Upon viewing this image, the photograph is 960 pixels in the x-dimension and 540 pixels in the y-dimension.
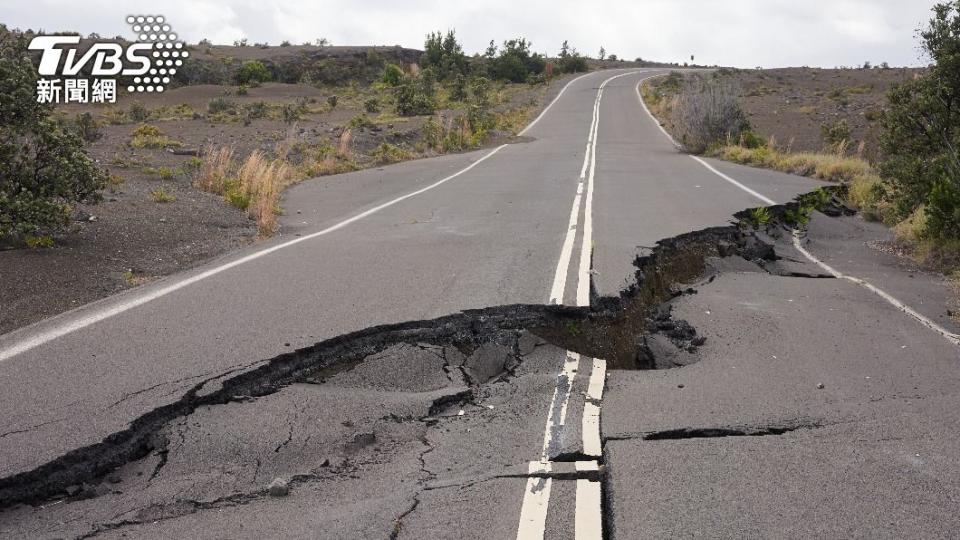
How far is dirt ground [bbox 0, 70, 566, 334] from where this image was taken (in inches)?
296

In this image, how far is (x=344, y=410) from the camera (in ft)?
15.6

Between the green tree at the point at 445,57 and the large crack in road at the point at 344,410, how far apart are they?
5507 cm

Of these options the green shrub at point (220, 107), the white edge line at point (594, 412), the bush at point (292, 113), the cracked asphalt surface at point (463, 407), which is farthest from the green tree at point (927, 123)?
the green shrub at point (220, 107)

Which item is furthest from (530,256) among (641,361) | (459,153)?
(459,153)

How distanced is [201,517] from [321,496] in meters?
0.56

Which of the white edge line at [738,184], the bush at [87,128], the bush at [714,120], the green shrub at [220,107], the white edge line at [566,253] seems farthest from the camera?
the green shrub at [220,107]

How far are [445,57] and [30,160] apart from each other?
5558 centimetres

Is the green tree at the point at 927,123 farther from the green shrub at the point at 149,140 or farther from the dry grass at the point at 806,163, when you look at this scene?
the green shrub at the point at 149,140

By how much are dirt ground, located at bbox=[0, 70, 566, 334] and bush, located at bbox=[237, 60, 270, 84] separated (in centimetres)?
1073

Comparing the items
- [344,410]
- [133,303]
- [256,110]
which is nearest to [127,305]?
[133,303]

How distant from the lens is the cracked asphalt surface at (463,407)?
11.9ft


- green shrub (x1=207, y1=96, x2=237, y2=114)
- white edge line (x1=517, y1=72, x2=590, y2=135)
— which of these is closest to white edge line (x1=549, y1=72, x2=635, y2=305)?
white edge line (x1=517, y1=72, x2=590, y2=135)

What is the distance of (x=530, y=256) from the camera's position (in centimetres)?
882

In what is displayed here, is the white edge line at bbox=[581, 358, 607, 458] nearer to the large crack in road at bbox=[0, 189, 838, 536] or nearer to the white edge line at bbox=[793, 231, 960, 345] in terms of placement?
the large crack in road at bbox=[0, 189, 838, 536]
